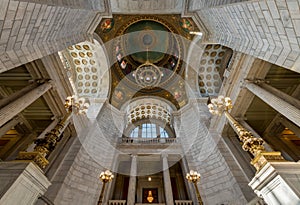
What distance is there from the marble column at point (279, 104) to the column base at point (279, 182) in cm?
339

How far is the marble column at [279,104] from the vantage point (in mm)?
5877

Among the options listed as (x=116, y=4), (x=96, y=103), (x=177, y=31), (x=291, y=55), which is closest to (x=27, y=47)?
(x=291, y=55)

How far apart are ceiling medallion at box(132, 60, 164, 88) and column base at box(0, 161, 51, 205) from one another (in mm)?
13697

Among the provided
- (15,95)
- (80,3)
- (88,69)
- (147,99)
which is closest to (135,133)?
(147,99)

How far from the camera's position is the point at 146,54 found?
1928cm

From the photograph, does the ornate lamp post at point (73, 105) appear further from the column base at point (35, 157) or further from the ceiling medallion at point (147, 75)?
the ceiling medallion at point (147, 75)

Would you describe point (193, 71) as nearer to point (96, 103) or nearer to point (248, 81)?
point (248, 81)

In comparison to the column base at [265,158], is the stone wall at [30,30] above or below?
above

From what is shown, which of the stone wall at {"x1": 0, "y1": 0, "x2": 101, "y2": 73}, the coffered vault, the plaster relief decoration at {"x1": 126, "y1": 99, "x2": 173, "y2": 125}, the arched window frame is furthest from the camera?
the plaster relief decoration at {"x1": 126, "y1": 99, "x2": 173, "y2": 125}

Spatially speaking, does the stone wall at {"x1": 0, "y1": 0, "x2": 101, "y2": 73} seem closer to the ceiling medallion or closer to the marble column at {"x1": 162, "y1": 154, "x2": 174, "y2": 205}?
the marble column at {"x1": 162, "y1": 154, "x2": 174, "y2": 205}

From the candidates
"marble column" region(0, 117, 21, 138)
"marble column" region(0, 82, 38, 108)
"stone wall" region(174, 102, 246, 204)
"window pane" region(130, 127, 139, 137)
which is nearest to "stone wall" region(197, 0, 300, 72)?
"stone wall" region(174, 102, 246, 204)

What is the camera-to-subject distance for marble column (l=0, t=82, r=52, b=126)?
6068mm

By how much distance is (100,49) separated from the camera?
47.1 ft

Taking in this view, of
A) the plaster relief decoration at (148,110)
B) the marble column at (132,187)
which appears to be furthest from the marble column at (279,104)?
the plaster relief decoration at (148,110)
